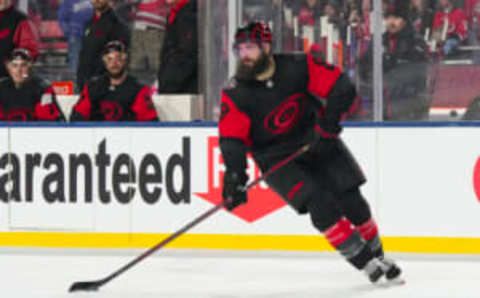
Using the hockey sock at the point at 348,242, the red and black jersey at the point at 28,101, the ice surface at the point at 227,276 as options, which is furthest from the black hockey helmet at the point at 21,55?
the hockey sock at the point at 348,242

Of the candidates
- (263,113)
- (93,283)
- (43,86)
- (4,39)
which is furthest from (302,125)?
(4,39)

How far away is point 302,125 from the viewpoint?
4926 millimetres

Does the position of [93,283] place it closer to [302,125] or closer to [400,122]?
[302,125]

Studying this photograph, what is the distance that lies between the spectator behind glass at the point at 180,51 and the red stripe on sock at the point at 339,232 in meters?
2.02

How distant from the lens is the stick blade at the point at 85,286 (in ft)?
15.7

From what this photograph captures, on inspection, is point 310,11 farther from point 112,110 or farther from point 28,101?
point 28,101

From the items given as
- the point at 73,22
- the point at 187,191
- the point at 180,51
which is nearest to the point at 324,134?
the point at 187,191

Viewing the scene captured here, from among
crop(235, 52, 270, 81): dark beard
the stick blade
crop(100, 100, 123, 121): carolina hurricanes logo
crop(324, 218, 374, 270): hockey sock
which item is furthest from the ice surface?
crop(235, 52, 270, 81): dark beard

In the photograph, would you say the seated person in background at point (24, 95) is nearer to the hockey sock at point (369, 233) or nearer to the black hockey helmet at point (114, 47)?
the black hockey helmet at point (114, 47)

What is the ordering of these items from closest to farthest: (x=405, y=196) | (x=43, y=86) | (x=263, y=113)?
(x=263, y=113) → (x=405, y=196) → (x=43, y=86)

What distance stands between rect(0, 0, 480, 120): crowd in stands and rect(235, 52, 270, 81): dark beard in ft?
5.05

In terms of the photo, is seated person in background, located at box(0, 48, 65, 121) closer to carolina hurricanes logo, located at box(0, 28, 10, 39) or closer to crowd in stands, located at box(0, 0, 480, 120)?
crowd in stands, located at box(0, 0, 480, 120)

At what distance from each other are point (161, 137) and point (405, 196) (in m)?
1.26

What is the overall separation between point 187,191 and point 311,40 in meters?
1.03
